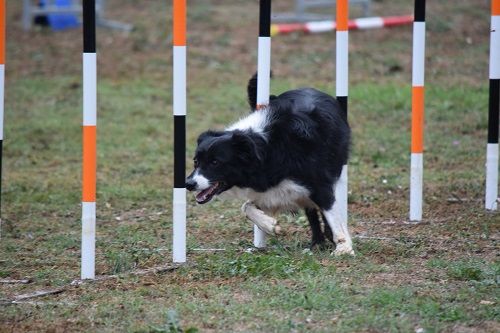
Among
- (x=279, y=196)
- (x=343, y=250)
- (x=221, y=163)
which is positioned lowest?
(x=343, y=250)

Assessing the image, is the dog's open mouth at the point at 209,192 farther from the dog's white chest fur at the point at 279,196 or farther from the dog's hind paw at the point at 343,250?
the dog's hind paw at the point at 343,250

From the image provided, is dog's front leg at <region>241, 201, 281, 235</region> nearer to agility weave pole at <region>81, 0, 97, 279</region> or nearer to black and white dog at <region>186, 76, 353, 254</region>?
black and white dog at <region>186, 76, 353, 254</region>

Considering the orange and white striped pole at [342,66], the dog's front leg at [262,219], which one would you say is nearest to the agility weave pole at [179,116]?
the dog's front leg at [262,219]

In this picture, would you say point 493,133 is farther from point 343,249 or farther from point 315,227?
point 343,249

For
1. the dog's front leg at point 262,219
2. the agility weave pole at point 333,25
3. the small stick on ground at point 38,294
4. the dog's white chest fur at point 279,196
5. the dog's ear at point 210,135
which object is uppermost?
the agility weave pole at point 333,25

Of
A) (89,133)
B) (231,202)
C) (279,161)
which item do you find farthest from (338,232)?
(231,202)

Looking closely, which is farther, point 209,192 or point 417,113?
point 417,113

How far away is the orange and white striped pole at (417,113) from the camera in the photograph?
7.34 meters

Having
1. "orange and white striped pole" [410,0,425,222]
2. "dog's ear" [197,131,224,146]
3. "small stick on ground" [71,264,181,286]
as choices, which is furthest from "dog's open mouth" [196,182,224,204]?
"orange and white striped pole" [410,0,425,222]

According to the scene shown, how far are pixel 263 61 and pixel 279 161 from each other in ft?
2.60

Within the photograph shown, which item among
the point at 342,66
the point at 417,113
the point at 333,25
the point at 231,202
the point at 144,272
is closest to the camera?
the point at 144,272

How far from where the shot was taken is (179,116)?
608cm

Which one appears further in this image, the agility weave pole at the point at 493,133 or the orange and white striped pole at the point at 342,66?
the agility weave pole at the point at 493,133

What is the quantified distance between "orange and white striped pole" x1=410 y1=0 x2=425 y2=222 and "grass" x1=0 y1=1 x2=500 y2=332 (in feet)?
0.66
